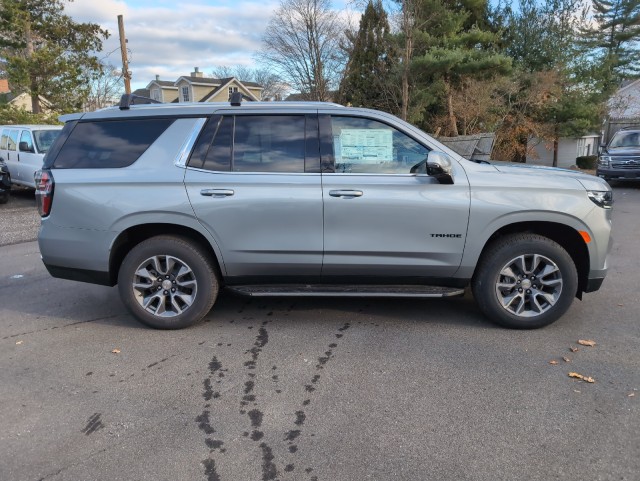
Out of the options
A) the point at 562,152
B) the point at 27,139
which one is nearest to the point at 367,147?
the point at 27,139

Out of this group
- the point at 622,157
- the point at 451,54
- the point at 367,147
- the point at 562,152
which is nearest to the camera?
the point at 367,147

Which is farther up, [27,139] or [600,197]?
[27,139]

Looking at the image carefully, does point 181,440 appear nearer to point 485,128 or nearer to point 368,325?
point 368,325

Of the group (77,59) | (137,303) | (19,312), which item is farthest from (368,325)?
(77,59)

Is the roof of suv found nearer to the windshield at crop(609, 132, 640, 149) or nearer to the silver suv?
the silver suv

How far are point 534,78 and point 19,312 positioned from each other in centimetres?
2081

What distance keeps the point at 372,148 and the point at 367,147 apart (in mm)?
44

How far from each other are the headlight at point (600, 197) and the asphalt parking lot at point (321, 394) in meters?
1.10

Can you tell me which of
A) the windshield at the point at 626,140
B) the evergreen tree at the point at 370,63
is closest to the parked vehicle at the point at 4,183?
the evergreen tree at the point at 370,63

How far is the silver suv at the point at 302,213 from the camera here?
4.11m

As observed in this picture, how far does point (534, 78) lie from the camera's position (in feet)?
66.8

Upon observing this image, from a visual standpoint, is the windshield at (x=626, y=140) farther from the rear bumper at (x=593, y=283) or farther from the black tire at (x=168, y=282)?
the black tire at (x=168, y=282)

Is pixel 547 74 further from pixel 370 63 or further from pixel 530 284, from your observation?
pixel 530 284

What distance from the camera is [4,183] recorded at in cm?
1252
